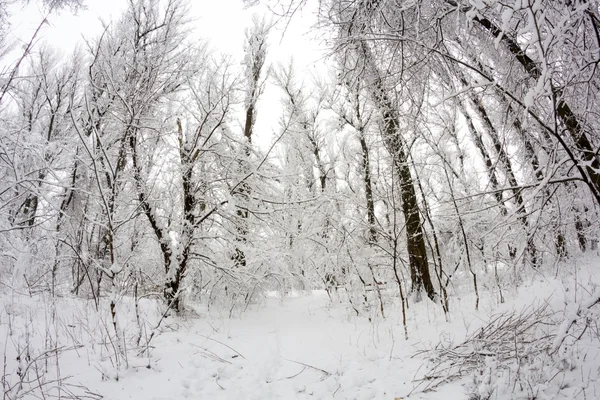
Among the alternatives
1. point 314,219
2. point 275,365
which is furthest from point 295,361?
point 314,219

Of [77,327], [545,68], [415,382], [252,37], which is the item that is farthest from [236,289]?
[252,37]

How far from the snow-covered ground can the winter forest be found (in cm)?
3

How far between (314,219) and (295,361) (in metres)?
5.62

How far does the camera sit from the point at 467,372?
116 inches

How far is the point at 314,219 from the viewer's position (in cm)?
923

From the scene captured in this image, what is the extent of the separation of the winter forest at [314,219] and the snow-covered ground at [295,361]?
3cm

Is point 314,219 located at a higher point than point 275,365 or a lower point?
higher

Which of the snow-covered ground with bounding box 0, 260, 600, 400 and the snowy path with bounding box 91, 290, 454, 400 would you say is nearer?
the snow-covered ground with bounding box 0, 260, 600, 400

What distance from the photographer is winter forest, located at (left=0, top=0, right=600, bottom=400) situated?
9.14 feet

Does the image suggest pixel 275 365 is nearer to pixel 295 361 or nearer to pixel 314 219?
pixel 295 361

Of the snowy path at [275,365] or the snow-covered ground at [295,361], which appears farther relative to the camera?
the snowy path at [275,365]

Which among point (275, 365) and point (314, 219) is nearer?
point (275, 365)

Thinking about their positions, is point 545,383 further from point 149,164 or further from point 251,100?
point 251,100

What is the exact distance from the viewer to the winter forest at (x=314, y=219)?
9.14ft
